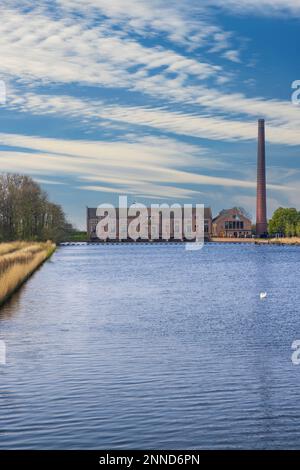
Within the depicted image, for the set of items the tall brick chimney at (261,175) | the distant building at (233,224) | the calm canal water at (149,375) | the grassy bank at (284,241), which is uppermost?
the tall brick chimney at (261,175)

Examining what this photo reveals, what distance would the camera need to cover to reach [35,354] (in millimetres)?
19734

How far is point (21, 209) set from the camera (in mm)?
91000

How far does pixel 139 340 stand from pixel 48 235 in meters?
90.6

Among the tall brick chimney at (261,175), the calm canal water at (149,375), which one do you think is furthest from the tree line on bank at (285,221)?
the calm canal water at (149,375)

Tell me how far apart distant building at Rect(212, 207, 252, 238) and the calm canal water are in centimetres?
15641

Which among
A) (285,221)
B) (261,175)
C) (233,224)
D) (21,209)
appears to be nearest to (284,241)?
(285,221)

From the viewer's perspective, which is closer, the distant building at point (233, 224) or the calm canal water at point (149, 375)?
the calm canal water at point (149, 375)

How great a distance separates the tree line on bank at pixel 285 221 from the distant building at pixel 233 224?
18740 mm

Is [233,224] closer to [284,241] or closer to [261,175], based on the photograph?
Answer: [284,241]

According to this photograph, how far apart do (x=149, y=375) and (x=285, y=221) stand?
15594 centimetres

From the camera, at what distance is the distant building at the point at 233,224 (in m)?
190

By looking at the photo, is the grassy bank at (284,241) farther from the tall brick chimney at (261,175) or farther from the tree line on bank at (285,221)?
the tall brick chimney at (261,175)
